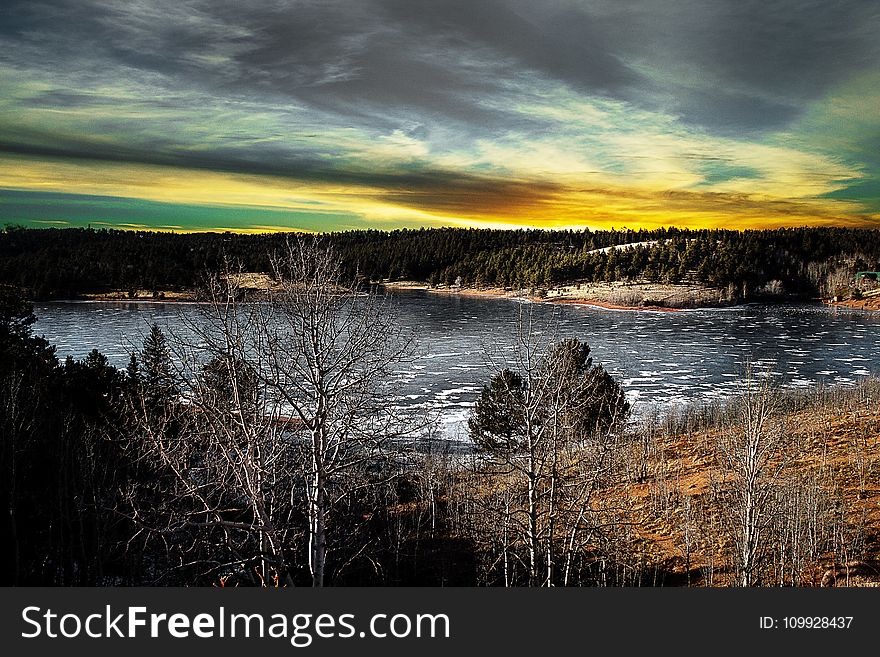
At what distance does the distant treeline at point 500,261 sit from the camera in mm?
67188

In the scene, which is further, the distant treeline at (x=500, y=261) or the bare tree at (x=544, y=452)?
the distant treeline at (x=500, y=261)

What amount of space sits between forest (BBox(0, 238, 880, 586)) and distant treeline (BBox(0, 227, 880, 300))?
4570 centimetres

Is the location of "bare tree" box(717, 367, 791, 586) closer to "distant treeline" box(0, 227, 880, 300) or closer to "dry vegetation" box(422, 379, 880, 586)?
"dry vegetation" box(422, 379, 880, 586)

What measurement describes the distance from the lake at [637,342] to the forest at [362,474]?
374cm

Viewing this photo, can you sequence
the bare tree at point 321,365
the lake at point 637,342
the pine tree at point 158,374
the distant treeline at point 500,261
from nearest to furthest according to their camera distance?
the bare tree at point 321,365, the pine tree at point 158,374, the lake at point 637,342, the distant treeline at point 500,261

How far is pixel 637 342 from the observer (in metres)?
47.3

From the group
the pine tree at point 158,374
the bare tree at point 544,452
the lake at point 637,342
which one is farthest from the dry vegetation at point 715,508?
the pine tree at point 158,374

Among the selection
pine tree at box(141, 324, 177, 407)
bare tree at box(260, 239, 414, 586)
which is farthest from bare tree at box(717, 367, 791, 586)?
pine tree at box(141, 324, 177, 407)

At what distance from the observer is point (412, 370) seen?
116ft

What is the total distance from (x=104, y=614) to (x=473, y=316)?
60.0 m

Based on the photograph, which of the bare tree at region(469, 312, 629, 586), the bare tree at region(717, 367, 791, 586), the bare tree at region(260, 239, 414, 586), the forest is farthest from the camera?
the bare tree at region(469, 312, 629, 586)

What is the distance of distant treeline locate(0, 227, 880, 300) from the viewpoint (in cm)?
6719

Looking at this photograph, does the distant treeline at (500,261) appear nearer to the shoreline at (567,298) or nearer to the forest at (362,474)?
the shoreline at (567,298)

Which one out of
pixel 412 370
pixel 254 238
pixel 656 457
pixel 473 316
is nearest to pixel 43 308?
pixel 254 238
